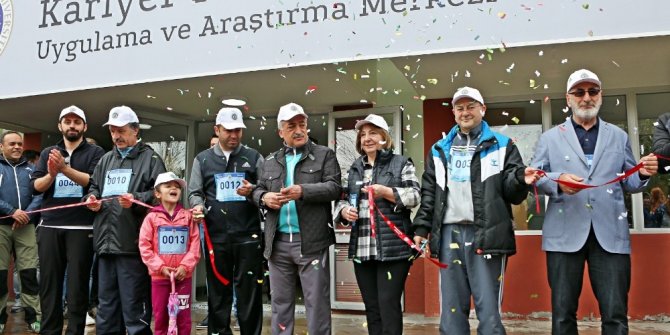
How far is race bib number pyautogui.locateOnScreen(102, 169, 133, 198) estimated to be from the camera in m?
4.56

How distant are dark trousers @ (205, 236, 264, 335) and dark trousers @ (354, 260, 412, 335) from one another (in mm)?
927

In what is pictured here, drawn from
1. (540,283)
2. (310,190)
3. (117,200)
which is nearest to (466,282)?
(310,190)

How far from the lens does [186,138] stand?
8.02 metres

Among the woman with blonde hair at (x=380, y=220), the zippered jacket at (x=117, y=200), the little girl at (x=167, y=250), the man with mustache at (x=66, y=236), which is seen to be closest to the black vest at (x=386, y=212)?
the woman with blonde hair at (x=380, y=220)

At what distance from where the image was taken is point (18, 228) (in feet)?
19.5

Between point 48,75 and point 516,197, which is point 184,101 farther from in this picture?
point 516,197

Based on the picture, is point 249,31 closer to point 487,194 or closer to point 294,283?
point 294,283

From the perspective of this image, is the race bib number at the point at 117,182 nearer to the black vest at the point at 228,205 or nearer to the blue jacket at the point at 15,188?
the black vest at the point at 228,205

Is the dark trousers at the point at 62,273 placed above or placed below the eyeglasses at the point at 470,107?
below

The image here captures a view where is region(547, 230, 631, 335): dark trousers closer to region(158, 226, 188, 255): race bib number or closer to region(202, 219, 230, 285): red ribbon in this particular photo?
region(202, 219, 230, 285): red ribbon

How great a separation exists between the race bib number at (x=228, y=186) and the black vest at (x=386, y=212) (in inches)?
37.6

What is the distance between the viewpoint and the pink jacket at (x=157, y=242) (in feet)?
14.1

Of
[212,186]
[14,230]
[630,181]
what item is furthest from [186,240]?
[630,181]

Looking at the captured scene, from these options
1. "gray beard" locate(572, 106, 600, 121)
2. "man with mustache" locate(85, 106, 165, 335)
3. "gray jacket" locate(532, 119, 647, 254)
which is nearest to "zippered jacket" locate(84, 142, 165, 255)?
"man with mustache" locate(85, 106, 165, 335)
